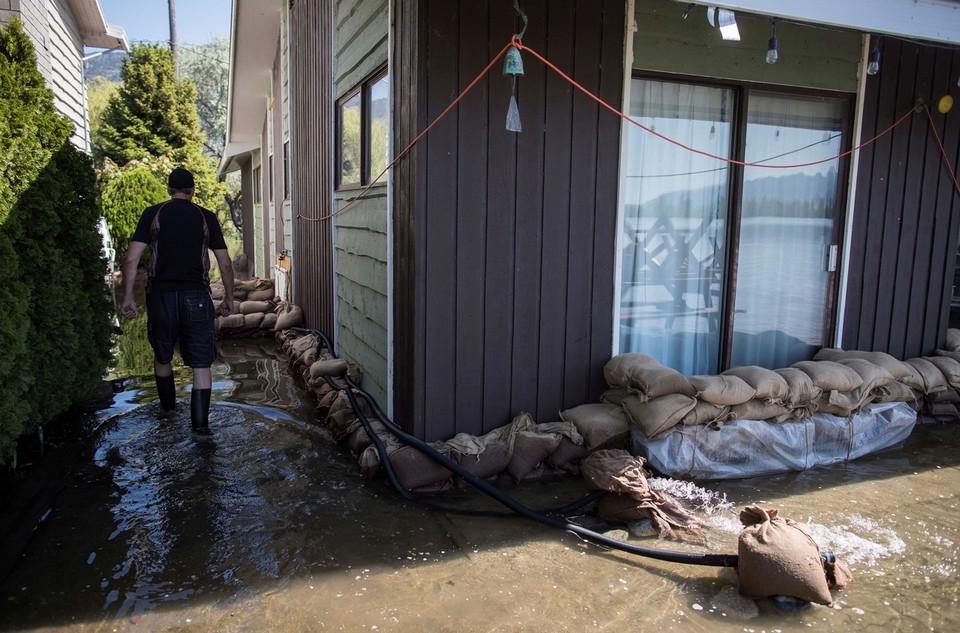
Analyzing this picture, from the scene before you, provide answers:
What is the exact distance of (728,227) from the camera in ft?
16.5

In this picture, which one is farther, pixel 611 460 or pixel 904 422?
pixel 904 422

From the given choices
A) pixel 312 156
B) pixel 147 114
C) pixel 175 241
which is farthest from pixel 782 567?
pixel 147 114

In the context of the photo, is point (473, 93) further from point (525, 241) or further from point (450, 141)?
point (525, 241)

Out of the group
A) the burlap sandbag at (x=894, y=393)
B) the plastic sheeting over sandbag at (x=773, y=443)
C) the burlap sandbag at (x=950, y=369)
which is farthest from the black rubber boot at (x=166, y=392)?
the burlap sandbag at (x=950, y=369)

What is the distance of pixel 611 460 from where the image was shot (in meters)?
3.86

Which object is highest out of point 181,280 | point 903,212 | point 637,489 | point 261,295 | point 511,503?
point 903,212

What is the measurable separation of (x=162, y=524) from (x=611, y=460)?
231 centimetres

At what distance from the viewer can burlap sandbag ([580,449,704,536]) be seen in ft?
11.6

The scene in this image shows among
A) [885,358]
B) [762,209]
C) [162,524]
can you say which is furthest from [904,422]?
[162,524]

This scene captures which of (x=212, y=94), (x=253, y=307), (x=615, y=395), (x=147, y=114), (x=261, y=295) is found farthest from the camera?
(x=212, y=94)

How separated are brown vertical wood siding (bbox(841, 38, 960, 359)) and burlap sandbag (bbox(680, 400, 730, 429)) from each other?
1719 mm

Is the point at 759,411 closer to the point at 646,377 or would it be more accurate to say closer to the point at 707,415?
the point at 707,415

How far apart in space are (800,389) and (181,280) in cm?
414

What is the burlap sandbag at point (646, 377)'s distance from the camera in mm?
4168
